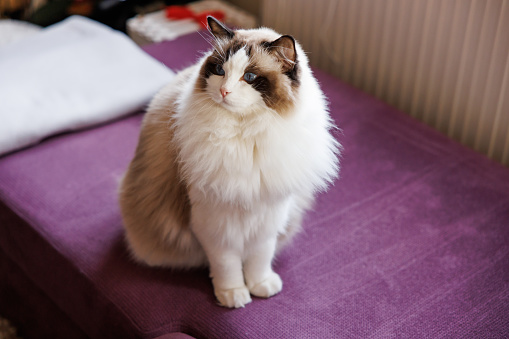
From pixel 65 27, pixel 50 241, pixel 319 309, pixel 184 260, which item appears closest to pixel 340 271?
pixel 319 309

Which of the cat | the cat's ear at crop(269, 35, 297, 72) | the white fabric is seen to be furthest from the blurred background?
the cat's ear at crop(269, 35, 297, 72)

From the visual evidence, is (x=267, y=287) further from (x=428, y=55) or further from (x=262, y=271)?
(x=428, y=55)

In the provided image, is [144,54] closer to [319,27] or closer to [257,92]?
[319,27]

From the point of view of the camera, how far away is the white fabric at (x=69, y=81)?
1712 millimetres

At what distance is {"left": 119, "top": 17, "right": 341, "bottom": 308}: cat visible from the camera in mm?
1048

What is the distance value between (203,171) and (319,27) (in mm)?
1362

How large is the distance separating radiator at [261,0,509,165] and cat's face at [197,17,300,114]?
0.91 metres

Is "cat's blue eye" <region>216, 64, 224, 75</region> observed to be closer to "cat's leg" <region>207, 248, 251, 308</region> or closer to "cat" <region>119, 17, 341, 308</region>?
"cat" <region>119, 17, 341, 308</region>

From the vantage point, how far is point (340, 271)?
137cm

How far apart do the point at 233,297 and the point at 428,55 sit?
3.75ft

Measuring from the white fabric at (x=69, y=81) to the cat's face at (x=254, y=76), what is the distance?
2.81 feet

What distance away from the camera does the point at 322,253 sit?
1423 mm

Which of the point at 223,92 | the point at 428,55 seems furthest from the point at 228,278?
the point at 428,55

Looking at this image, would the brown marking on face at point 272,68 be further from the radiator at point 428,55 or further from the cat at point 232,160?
the radiator at point 428,55
